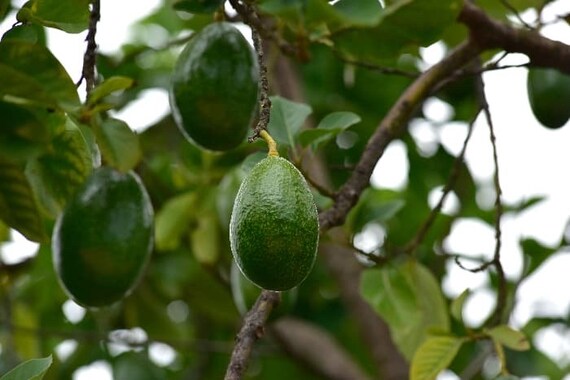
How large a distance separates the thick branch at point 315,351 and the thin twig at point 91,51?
108cm

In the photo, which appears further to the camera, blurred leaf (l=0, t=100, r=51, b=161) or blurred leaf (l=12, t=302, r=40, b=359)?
blurred leaf (l=12, t=302, r=40, b=359)

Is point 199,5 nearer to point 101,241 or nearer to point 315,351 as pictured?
point 101,241

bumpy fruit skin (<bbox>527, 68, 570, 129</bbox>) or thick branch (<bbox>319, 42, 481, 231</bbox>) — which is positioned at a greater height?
thick branch (<bbox>319, 42, 481, 231</bbox>)

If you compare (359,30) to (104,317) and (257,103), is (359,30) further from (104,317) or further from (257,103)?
(104,317)

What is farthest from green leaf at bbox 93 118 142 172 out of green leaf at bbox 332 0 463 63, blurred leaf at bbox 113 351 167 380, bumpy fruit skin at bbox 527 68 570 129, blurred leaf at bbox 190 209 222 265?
blurred leaf at bbox 113 351 167 380

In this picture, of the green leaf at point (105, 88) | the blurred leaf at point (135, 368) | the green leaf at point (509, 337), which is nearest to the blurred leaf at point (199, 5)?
the green leaf at point (105, 88)

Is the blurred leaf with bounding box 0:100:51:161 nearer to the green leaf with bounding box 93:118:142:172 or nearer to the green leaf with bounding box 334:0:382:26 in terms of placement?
the green leaf with bounding box 93:118:142:172

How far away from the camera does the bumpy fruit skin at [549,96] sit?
1563 millimetres

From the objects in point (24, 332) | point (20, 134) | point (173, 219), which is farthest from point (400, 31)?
point (24, 332)

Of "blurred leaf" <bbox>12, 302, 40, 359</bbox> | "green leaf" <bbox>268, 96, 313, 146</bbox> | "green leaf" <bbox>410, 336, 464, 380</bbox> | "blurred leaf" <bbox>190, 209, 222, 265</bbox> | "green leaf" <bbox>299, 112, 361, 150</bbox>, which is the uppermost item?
"green leaf" <bbox>299, 112, 361, 150</bbox>

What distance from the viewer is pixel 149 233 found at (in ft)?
4.03

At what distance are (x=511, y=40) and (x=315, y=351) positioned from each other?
0.90 meters

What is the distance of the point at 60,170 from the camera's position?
44.3 inches

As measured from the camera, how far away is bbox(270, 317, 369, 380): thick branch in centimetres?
209
